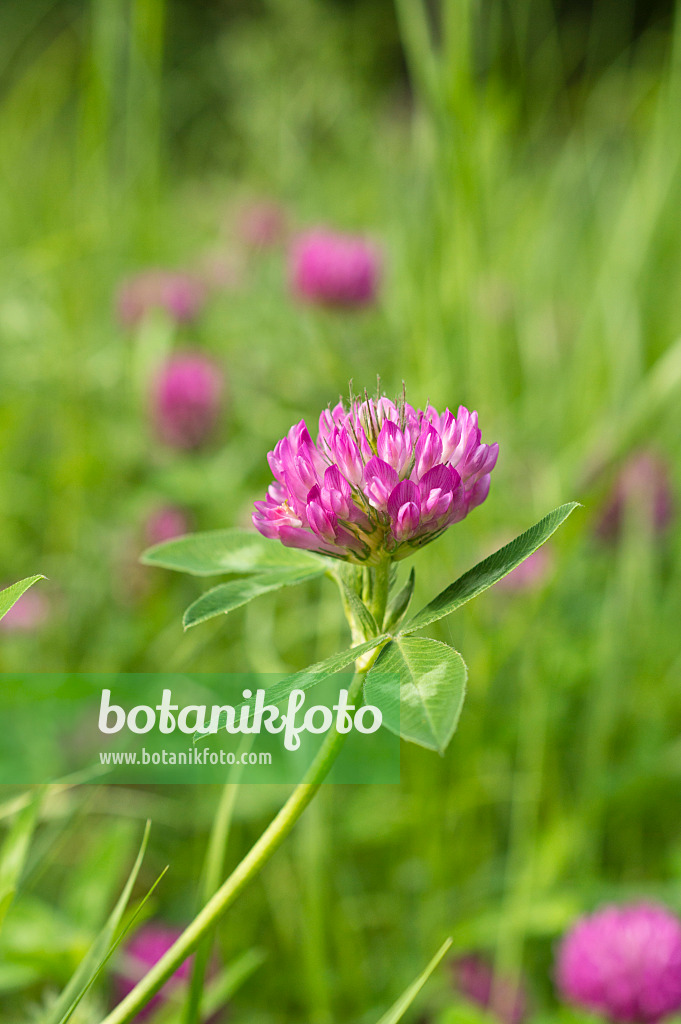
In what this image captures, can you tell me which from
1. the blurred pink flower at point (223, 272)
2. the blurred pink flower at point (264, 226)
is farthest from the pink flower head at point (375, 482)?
the blurred pink flower at point (264, 226)

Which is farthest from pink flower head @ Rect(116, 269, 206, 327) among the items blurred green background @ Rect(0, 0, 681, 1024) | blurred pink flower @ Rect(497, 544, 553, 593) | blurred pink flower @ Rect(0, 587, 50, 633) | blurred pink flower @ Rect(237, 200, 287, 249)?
blurred pink flower @ Rect(497, 544, 553, 593)

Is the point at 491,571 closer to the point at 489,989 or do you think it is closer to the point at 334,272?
the point at 489,989

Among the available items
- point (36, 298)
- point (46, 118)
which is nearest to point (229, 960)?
point (36, 298)

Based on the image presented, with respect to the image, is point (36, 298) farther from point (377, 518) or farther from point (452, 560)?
point (377, 518)

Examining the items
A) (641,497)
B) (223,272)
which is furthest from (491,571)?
(223,272)

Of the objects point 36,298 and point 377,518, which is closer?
point 377,518

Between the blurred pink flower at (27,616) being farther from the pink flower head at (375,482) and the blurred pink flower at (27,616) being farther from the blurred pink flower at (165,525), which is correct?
the pink flower head at (375,482)

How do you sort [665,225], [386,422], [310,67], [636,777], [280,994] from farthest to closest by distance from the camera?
[310,67]
[665,225]
[636,777]
[280,994]
[386,422]
